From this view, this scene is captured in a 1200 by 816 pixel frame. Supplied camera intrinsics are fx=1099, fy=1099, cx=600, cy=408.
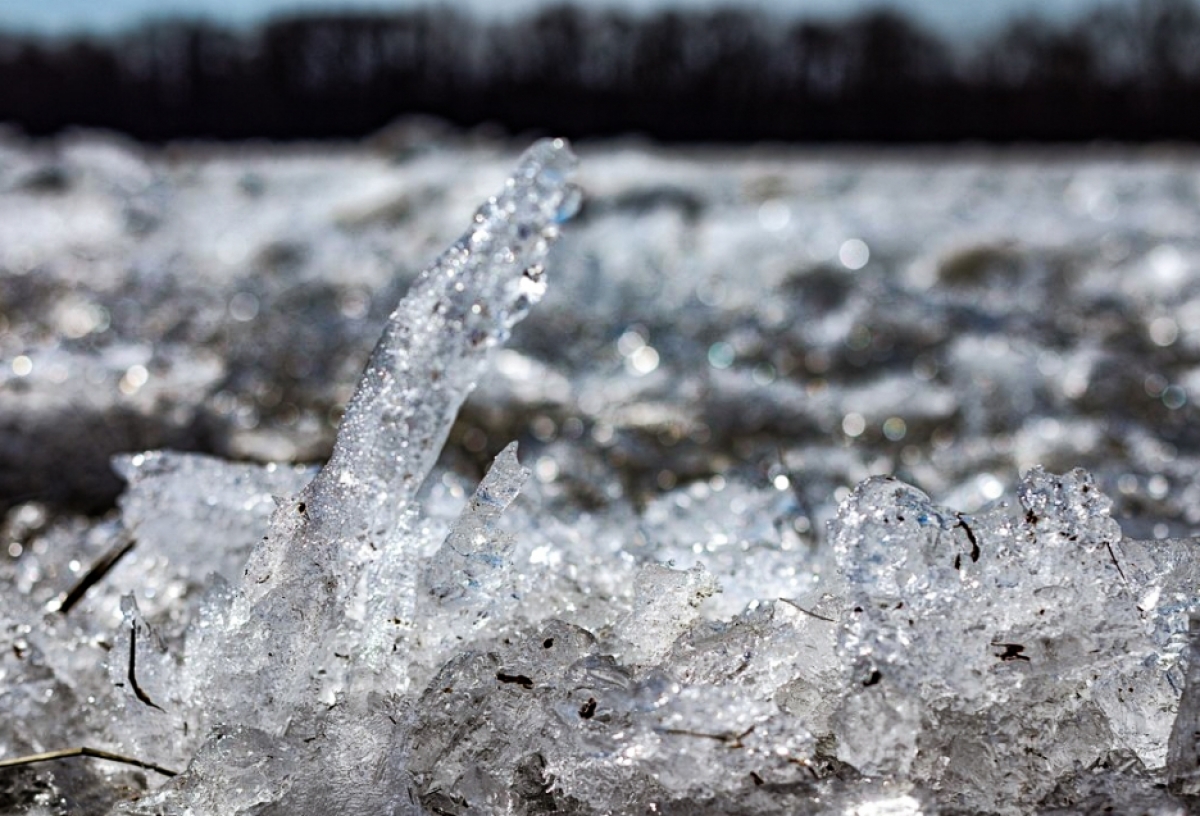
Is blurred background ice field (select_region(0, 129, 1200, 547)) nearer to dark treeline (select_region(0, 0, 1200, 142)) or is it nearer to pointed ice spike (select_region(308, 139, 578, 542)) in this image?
pointed ice spike (select_region(308, 139, 578, 542))

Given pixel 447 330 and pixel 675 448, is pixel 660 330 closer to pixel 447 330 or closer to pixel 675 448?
pixel 675 448

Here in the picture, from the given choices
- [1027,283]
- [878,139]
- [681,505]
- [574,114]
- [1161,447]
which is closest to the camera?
[681,505]

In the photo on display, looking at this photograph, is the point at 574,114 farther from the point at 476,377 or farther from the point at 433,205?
the point at 476,377

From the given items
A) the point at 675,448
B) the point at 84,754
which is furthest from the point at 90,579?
the point at 675,448

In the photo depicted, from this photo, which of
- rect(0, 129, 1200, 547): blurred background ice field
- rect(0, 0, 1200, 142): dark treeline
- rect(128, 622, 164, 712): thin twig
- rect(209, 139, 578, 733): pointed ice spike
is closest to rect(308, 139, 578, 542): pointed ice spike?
rect(209, 139, 578, 733): pointed ice spike

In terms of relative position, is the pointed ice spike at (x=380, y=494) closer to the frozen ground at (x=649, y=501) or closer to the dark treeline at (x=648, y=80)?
the frozen ground at (x=649, y=501)

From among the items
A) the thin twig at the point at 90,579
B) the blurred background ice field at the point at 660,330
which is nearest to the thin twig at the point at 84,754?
the thin twig at the point at 90,579

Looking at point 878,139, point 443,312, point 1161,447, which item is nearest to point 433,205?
point 1161,447
